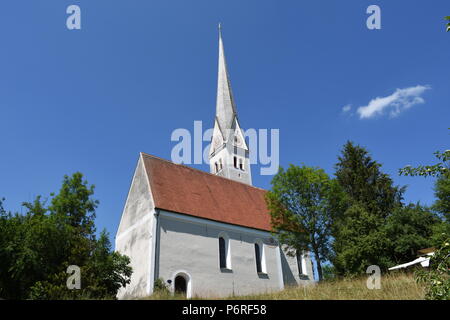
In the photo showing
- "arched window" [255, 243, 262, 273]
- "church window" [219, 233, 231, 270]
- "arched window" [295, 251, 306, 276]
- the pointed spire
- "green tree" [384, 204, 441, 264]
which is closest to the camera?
"green tree" [384, 204, 441, 264]

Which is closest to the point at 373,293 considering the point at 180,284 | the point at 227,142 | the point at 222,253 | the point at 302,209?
the point at 302,209

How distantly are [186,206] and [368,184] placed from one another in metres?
16.4

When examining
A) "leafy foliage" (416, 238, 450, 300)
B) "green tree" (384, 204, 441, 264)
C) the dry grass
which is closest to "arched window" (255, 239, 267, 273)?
"green tree" (384, 204, 441, 264)

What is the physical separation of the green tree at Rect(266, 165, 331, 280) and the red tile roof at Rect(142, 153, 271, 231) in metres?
4.55

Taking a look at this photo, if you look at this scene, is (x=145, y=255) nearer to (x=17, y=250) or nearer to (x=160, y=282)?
(x=160, y=282)

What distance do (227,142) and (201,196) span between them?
1135 inches

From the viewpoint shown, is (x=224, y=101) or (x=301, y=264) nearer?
(x=301, y=264)

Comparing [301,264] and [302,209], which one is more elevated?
[302,209]

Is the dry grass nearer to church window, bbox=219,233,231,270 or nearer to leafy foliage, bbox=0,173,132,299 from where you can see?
leafy foliage, bbox=0,173,132,299

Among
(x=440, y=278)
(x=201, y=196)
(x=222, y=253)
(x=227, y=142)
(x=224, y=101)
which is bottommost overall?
(x=440, y=278)

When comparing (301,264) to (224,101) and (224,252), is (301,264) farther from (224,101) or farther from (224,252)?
(224,101)

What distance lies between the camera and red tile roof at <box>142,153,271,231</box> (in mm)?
23422

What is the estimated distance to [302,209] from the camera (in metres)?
21.1

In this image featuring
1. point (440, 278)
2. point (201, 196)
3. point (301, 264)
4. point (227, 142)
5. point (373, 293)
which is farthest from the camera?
point (227, 142)
